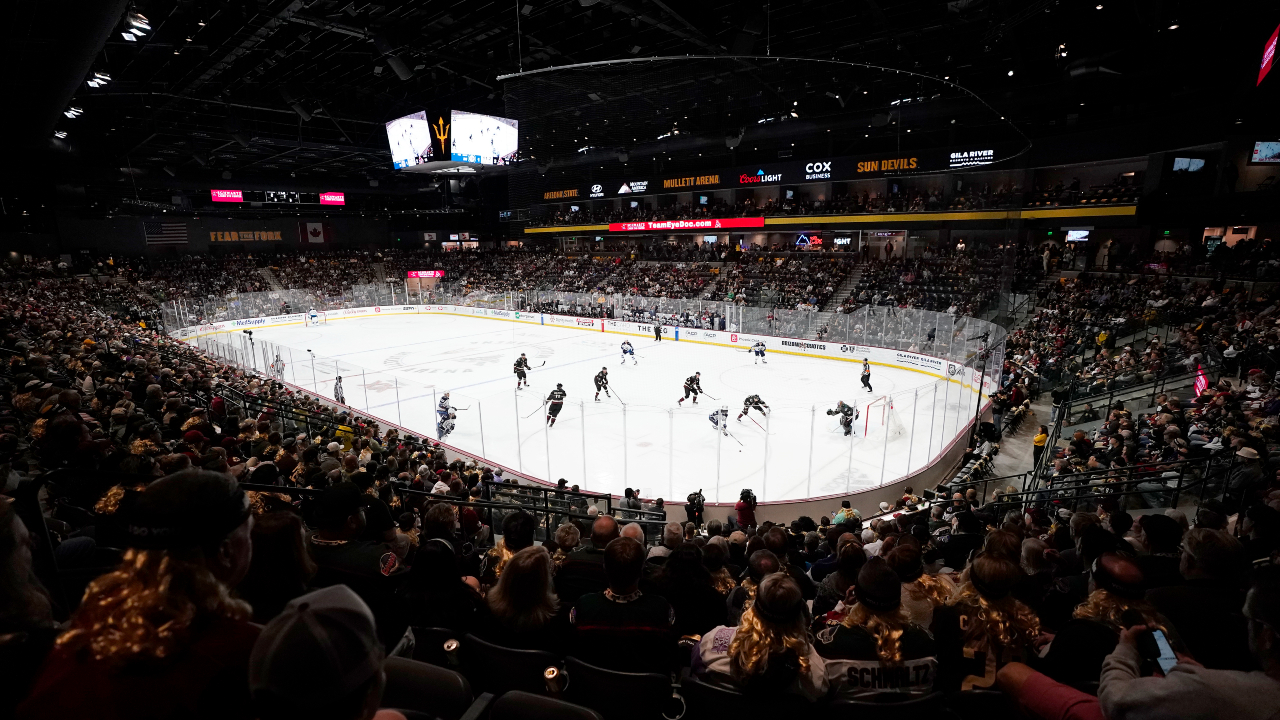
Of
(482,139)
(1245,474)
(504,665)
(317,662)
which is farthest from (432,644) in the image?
(482,139)

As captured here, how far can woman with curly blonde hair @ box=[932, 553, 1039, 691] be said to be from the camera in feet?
8.39

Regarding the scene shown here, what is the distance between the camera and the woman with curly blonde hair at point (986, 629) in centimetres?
256

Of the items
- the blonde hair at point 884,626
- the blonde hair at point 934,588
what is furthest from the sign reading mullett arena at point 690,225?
the blonde hair at point 884,626

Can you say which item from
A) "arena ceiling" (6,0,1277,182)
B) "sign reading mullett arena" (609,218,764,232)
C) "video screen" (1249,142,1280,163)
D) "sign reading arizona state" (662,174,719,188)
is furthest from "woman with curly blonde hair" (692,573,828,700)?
"sign reading arizona state" (662,174,719,188)

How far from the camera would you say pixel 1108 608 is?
2547 millimetres

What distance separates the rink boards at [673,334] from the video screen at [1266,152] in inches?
465

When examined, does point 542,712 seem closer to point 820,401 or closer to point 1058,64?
point 820,401

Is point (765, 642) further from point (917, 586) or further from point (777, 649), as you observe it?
point (917, 586)

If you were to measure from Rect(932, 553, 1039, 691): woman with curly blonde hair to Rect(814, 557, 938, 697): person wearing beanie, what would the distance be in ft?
0.72

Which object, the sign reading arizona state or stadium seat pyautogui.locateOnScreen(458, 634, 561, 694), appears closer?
stadium seat pyautogui.locateOnScreen(458, 634, 561, 694)

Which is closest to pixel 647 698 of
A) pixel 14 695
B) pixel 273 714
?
pixel 273 714

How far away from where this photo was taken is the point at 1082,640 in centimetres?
233

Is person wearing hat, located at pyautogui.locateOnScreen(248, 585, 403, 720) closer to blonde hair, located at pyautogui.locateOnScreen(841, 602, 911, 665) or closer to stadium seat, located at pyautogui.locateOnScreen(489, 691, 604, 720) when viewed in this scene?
stadium seat, located at pyautogui.locateOnScreen(489, 691, 604, 720)

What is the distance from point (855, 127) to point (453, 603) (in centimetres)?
3324
